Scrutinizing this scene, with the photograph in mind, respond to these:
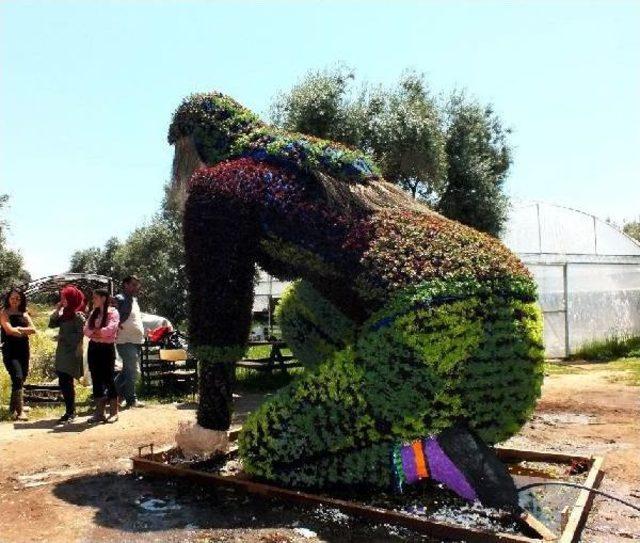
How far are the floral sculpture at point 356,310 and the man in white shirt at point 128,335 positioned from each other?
3947 millimetres

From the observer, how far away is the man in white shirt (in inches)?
349

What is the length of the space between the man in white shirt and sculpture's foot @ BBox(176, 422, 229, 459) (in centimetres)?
394

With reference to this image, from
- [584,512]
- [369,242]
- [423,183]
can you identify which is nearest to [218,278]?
[369,242]

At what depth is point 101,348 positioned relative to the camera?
7746 millimetres

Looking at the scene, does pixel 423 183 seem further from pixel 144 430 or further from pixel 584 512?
pixel 584 512

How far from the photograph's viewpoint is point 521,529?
4.15m

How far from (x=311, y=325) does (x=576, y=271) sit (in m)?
13.8

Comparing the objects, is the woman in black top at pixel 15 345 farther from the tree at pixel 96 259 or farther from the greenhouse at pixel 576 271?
the tree at pixel 96 259

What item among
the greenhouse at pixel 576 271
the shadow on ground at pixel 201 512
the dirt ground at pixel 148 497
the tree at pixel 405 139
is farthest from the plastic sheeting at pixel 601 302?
the shadow on ground at pixel 201 512

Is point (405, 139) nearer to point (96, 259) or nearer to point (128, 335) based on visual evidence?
point (128, 335)

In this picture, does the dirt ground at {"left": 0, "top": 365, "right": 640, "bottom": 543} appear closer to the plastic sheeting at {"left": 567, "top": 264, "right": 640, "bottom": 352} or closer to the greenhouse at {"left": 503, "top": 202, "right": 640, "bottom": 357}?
the greenhouse at {"left": 503, "top": 202, "right": 640, "bottom": 357}

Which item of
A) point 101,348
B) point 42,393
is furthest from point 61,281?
point 101,348

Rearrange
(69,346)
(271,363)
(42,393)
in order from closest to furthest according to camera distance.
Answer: (69,346), (42,393), (271,363)

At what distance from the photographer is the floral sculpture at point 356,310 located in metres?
4.29
